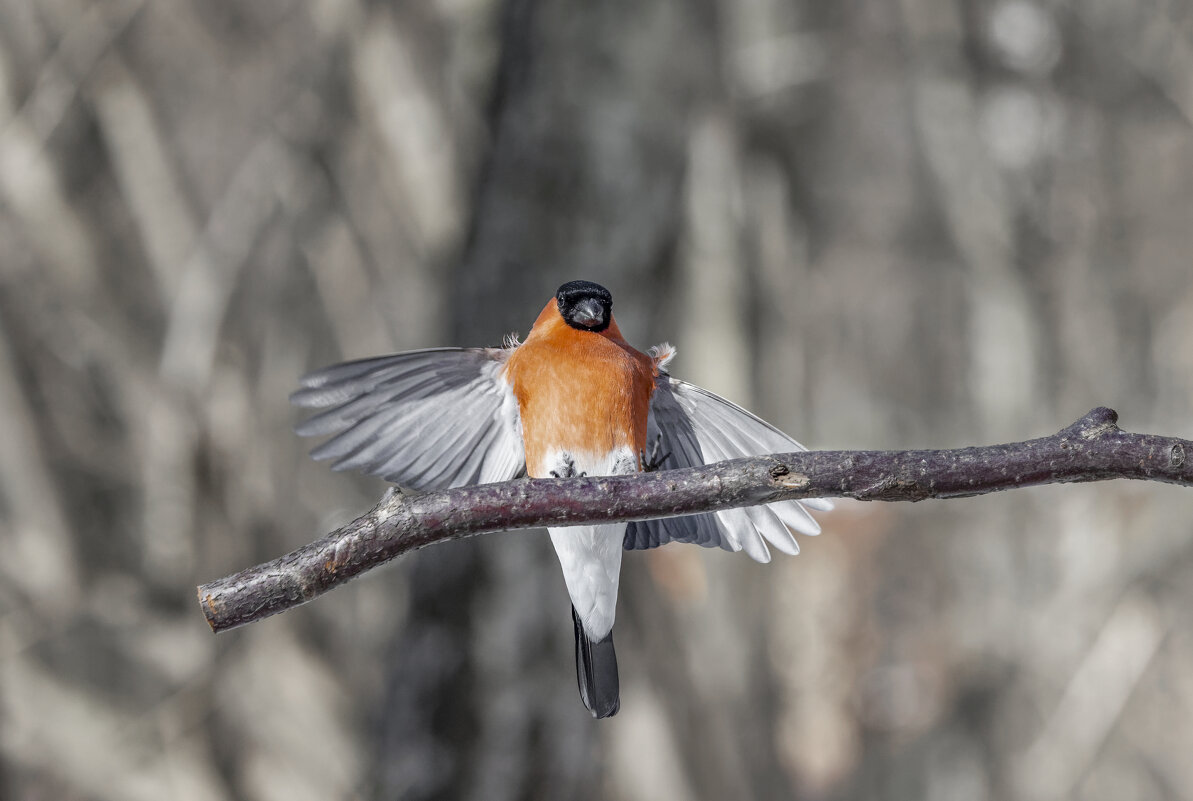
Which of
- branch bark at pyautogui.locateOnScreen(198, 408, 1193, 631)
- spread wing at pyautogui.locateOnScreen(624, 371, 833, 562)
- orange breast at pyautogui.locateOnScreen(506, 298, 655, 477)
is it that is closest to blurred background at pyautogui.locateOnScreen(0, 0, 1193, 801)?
spread wing at pyautogui.locateOnScreen(624, 371, 833, 562)

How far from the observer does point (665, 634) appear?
702 cm

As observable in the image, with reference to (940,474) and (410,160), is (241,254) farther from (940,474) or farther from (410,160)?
(940,474)

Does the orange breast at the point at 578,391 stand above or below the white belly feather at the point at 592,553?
above

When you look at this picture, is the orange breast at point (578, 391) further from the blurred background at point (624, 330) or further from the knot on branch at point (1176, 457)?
the blurred background at point (624, 330)

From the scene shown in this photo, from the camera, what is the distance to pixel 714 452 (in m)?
2.22

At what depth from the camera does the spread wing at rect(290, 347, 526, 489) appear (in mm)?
1766

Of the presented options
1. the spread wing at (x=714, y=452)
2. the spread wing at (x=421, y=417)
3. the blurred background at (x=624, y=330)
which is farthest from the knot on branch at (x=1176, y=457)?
the blurred background at (x=624, y=330)

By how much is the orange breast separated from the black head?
0.06 m

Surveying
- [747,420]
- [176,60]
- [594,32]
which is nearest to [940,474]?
[747,420]

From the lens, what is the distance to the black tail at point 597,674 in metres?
1.70

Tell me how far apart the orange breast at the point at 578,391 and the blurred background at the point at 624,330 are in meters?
2.86

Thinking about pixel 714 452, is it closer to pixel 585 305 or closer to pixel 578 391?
pixel 578 391

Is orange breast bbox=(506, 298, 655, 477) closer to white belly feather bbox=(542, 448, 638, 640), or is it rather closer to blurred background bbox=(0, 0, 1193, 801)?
white belly feather bbox=(542, 448, 638, 640)

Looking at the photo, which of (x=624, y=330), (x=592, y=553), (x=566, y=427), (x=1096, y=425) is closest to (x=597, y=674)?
(x=592, y=553)
